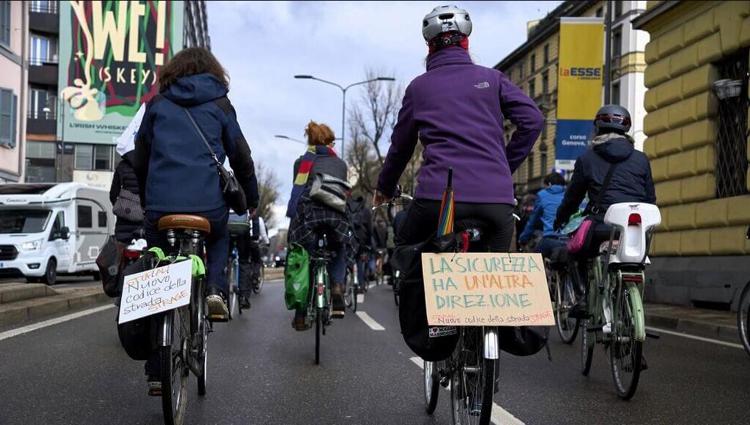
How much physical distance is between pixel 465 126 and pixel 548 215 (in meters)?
4.97

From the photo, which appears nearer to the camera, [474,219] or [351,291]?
[474,219]

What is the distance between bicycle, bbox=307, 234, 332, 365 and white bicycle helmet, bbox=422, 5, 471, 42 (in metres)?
3.29

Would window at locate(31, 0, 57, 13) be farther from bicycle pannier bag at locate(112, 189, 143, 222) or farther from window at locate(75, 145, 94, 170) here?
bicycle pannier bag at locate(112, 189, 143, 222)

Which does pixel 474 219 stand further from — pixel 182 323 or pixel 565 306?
pixel 565 306

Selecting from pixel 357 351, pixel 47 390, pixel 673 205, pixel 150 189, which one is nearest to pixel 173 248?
pixel 150 189

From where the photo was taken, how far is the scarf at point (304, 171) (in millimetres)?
7043

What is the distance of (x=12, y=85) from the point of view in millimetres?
28641

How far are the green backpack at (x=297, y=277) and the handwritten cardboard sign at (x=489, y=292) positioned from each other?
353 cm

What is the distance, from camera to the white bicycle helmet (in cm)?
397

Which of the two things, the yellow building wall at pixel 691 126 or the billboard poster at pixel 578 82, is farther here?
the billboard poster at pixel 578 82

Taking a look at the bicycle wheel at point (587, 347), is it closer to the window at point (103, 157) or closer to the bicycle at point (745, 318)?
the bicycle at point (745, 318)

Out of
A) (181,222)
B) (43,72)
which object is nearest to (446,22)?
(181,222)

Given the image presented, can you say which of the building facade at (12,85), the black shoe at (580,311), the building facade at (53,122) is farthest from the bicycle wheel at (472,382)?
the building facade at (53,122)

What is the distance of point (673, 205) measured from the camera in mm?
15492
